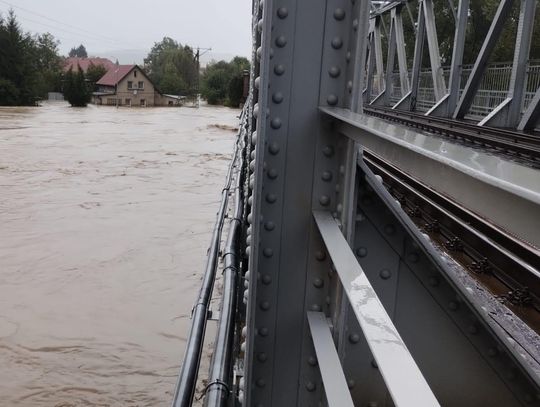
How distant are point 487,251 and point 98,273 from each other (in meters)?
7.81

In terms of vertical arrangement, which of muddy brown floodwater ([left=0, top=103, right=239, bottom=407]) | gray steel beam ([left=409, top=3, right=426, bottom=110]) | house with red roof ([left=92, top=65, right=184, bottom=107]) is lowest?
muddy brown floodwater ([left=0, top=103, right=239, bottom=407])

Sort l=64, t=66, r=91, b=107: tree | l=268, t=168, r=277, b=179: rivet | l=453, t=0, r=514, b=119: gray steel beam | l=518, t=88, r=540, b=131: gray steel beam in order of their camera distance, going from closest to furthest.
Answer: l=268, t=168, r=277, b=179: rivet → l=518, t=88, r=540, b=131: gray steel beam → l=453, t=0, r=514, b=119: gray steel beam → l=64, t=66, r=91, b=107: tree

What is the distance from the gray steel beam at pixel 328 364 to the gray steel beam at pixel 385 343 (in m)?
0.29

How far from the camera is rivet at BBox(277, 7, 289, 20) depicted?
163cm

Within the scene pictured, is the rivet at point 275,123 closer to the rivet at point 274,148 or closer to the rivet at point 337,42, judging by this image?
the rivet at point 274,148

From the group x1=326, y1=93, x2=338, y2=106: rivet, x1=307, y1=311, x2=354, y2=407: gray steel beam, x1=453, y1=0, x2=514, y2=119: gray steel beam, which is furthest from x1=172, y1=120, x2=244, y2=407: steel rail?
→ x1=453, y1=0, x2=514, y2=119: gray steel beam

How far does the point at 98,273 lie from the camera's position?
989 centimetres

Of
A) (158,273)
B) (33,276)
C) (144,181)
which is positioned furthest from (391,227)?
(144,181)

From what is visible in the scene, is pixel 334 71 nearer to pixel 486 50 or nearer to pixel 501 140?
pixel 501 140

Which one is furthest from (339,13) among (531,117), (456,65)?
(456,65)

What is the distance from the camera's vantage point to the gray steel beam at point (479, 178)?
578mm

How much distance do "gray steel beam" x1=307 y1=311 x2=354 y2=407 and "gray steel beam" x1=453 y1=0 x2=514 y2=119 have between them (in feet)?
34.5

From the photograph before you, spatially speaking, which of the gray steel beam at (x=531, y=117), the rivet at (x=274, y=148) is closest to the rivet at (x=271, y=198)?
the rivet at (x=274, y=148)

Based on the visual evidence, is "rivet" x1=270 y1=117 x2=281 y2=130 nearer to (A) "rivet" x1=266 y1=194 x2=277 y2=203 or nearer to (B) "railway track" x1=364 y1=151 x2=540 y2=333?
(A) "rivet" x1=266 y1=194 x2=277 y2=203
